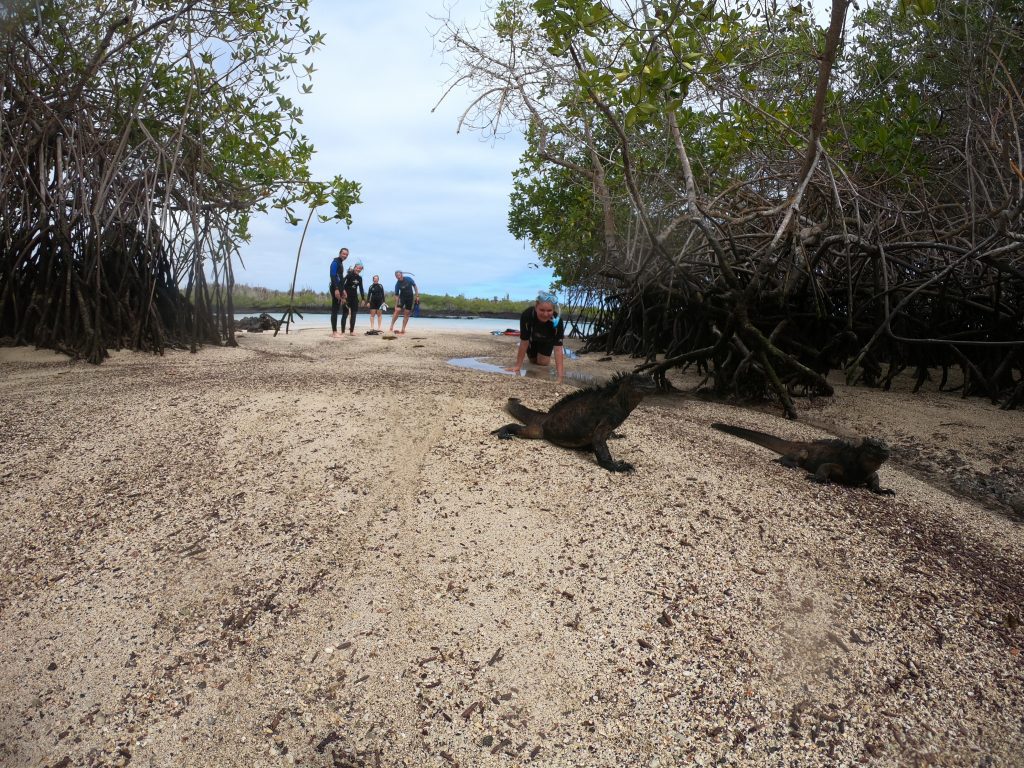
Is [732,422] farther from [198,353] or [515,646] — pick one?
[198,353]

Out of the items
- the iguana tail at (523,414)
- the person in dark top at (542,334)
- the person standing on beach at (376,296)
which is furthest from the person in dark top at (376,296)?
the iguana tail at (523,414)

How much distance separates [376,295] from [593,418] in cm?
1066

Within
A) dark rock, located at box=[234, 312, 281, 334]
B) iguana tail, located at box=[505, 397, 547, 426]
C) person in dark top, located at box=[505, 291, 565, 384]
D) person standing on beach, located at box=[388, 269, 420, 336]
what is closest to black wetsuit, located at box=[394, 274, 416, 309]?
person standing on beach, located at box=[388, 269, 420, 336]

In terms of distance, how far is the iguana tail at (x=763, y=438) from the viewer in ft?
14.7

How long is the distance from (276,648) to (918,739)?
2357mm

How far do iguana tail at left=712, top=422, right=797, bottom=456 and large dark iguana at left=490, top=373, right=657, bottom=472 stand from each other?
1124 millimetres

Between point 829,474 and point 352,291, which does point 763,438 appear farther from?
point 352,291

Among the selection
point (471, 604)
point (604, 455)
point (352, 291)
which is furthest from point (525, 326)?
point (352, 291)

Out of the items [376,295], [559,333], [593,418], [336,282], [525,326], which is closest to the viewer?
[593,418]

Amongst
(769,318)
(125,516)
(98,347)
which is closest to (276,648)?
(125,516)

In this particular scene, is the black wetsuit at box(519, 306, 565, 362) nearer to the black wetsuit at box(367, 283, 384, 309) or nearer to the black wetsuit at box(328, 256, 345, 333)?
the black wetsuit at box(328, 256, 345, 333)

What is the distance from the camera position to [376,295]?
13.8 metres

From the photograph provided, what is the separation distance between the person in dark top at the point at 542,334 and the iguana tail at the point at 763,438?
221 cm

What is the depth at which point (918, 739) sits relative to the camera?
2.15 metres
